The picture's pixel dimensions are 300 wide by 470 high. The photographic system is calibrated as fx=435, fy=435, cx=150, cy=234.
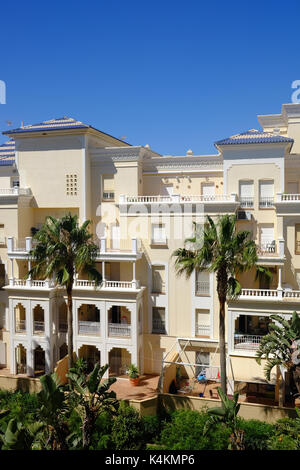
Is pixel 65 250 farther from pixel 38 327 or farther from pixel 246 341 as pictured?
pixel 246 341

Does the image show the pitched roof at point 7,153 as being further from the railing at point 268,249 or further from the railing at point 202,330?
the railing at point 268,249

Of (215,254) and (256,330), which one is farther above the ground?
(215,254)

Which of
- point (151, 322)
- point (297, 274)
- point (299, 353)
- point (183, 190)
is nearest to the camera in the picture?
point (299, 353)

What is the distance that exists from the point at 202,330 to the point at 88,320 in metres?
9.06

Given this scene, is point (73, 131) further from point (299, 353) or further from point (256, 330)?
point (299, 353)

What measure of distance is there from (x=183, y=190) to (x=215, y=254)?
517 inches

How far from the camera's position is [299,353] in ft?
69.5

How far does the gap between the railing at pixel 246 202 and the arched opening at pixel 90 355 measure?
594 inches

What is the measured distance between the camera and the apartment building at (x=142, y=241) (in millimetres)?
28938

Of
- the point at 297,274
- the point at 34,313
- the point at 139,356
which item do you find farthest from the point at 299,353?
the point at 34,313

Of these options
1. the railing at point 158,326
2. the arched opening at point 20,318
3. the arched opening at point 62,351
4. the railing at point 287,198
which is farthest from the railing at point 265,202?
the arched opening at point 20,318

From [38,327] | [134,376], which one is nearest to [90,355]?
[38,327]

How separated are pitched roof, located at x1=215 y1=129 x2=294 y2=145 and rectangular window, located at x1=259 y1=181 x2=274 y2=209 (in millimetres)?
2864
